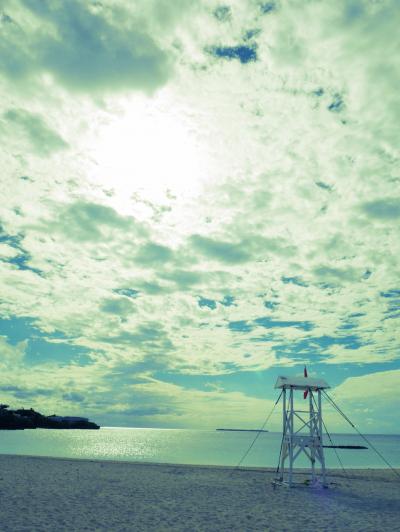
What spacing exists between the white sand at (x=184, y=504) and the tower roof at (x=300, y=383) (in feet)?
15.3

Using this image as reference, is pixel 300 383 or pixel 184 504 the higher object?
pixel 300 383

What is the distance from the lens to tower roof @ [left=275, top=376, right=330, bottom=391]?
67.4 ft

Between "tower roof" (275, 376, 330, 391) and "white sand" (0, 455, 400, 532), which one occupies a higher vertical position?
"tower roof" (275, 376, 330, 391)

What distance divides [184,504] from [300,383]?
7692 millimetres

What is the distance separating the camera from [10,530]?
11.3m

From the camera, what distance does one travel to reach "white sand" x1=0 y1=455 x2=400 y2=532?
12773 millimetres

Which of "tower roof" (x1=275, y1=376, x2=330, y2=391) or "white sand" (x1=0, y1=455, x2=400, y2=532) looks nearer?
"white sand" (x1=0, y1=455, x2=400, y2=532)

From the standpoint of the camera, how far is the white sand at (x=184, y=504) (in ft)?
41.9

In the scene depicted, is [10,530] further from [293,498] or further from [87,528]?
[293,498]

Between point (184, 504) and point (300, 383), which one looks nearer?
point (184, 504)

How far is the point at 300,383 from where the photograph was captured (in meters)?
20.6

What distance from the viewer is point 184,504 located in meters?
16.3

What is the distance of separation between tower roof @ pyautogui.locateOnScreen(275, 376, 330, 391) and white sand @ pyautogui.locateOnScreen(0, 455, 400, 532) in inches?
183

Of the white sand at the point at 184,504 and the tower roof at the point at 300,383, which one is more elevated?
the tower roof at the point at 300,383
